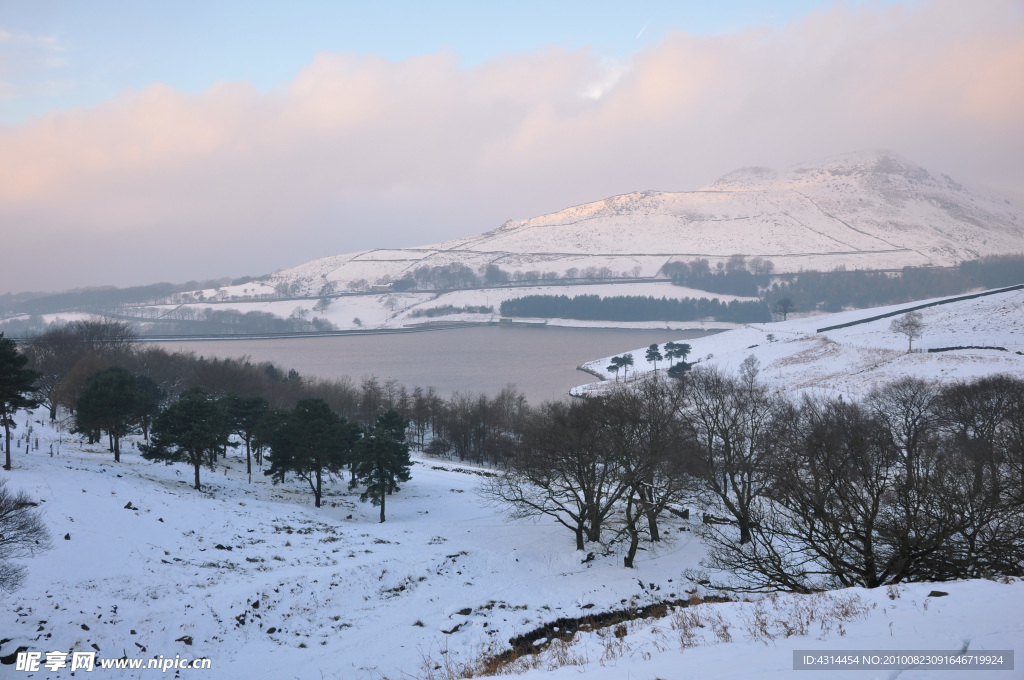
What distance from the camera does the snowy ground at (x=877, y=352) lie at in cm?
4347

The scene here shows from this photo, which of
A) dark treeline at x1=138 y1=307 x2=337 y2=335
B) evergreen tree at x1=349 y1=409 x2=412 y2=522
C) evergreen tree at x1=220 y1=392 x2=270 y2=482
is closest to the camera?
evergreen tree at x1=349 y1=409 x2=412 y2=522

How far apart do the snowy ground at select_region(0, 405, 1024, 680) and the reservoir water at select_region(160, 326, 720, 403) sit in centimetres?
4127

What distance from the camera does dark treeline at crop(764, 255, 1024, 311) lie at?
463 ft

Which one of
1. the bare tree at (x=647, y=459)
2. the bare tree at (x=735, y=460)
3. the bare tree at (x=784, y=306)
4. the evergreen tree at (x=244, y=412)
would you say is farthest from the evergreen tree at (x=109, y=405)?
the bare tree at (x=784, y=306)

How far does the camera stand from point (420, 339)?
125 meters

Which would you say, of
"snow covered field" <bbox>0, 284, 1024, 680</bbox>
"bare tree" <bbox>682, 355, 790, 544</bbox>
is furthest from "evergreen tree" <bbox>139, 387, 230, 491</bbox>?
"bare tree" <bbox>682, 355, 790, 544</bbox>

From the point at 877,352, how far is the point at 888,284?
119m

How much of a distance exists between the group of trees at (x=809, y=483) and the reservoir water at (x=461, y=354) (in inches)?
1536

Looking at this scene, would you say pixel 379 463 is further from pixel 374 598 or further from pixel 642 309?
pixel 642 309

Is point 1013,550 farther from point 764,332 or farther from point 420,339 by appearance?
point 420,339

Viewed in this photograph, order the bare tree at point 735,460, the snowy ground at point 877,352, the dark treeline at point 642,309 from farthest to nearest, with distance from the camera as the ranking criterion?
the dark treeline at point 642,309, the snowy ground at point 877,352, the bare tree at point 735,460

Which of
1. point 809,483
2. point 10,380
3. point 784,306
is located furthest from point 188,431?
point 784,306

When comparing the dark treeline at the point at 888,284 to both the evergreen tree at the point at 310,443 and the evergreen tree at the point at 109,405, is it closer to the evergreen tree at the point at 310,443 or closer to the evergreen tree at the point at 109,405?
the evergreen tree at the point at 310,443

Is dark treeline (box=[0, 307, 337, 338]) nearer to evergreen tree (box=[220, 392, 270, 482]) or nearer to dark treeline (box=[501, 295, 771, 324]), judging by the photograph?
dark treeline (box=[501, 295, 771, 324])
